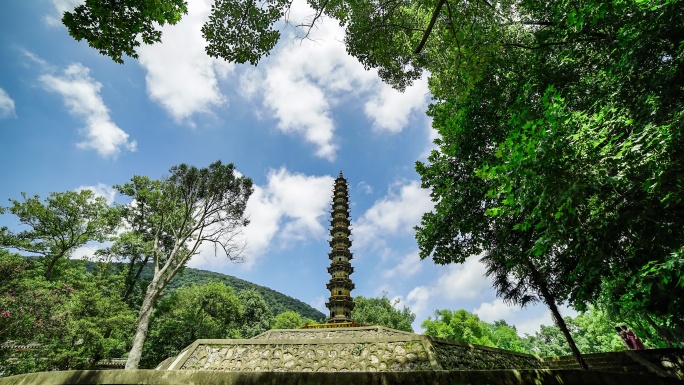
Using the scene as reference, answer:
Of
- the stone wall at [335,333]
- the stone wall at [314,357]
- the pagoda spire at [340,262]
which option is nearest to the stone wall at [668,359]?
the stone wall at [314,357]

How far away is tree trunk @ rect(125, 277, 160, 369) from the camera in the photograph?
1284 centimetres

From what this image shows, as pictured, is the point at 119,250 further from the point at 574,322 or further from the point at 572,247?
the point at 574,322

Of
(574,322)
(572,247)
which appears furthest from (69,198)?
(574,322)

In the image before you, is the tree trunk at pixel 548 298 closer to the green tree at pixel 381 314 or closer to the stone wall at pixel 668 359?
the stone wall at pixel 668 359

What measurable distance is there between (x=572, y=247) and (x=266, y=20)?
7502mm

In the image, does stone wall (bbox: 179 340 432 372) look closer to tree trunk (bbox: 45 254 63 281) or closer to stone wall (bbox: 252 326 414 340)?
stone wall (bbox: 252 326 414 340)

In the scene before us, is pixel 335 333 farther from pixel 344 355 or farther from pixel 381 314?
pixel 381 314

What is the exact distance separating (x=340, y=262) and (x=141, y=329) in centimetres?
1759

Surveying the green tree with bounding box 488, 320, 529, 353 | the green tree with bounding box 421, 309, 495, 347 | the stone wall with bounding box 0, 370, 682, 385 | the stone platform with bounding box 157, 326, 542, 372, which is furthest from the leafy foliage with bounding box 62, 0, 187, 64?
the green tree with bounding box 488, 320, 529, 353

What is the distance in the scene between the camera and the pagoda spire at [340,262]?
26.0 meters

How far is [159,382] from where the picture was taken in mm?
2398

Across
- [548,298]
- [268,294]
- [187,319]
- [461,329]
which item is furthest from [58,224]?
[268,294]

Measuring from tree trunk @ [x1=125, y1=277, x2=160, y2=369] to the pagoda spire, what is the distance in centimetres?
1505

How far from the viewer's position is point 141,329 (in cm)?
1353
